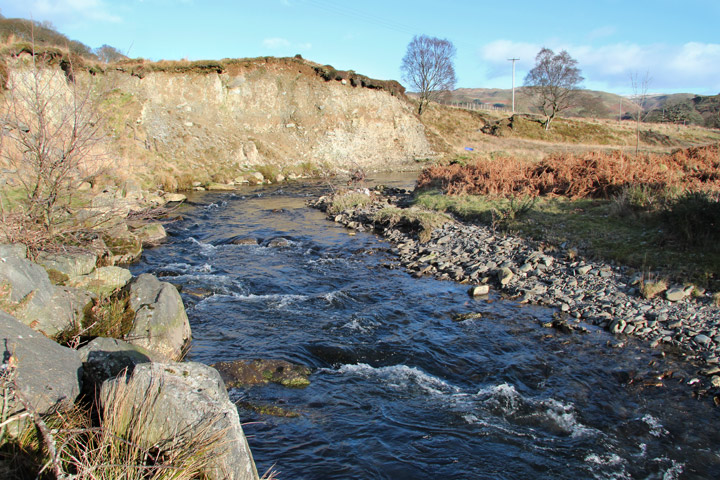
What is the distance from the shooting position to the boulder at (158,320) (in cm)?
637

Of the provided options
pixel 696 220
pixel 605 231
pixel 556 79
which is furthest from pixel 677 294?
pixel 556 79

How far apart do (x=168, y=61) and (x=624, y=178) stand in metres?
29.1

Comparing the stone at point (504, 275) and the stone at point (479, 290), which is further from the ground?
the stone at point (504, 275)

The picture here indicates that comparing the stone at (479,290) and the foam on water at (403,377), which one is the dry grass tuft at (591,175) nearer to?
the stone at (479,290)

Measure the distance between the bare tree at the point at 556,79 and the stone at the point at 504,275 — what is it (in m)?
54.9

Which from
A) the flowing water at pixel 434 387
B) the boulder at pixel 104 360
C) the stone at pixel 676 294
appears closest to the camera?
Answer: the boulder at pixel 104 360

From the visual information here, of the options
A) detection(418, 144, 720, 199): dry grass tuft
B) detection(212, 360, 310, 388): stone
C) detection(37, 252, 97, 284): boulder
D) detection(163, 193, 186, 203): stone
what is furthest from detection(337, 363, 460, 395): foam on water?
detection(163, 193, 186, 203): stone

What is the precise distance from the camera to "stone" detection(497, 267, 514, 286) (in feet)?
32.6

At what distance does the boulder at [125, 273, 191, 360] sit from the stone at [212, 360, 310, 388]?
80cm

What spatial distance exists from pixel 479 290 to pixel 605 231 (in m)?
4.19

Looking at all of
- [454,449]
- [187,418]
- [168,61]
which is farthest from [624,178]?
[168,61]

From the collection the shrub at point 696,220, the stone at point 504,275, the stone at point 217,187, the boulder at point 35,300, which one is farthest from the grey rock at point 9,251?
the stone at point 217,187

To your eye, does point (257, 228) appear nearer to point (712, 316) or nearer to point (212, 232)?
point (212, 232)

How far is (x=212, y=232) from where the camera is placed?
15.8m
